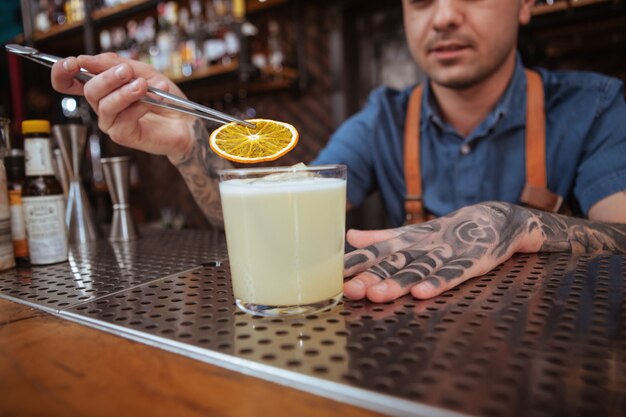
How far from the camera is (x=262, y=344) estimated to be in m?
0.58

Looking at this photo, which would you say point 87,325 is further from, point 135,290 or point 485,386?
point 485,386

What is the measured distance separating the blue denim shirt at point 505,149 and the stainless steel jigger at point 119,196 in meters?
0.79

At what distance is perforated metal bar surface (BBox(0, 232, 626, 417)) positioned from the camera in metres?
0.45

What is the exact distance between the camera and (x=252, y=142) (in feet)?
2.87

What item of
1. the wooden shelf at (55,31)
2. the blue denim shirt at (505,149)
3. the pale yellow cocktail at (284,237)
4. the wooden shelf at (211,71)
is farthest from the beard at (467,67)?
the wooden shelf at (55,31)

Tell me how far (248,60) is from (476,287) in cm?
276

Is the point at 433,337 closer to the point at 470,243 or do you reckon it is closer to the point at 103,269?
the point at 470,243

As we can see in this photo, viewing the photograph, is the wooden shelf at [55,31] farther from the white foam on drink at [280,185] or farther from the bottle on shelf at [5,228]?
the white foam on drink at [280,185]

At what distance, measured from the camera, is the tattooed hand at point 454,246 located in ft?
2.48

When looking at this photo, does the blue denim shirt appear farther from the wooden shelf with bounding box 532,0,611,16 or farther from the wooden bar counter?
the wooden bar counter

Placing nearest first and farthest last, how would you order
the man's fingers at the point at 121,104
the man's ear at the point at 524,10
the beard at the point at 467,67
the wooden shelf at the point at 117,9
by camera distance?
the man's fingers at the point at 121,104 → the beard at the point at 467,67 → the man's ear at the point at 524,10 → the wooden shelf at the point at 117,9

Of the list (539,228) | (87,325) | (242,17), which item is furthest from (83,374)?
(242,17)

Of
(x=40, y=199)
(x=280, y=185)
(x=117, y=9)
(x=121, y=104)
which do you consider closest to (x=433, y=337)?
(x=280, y=185)

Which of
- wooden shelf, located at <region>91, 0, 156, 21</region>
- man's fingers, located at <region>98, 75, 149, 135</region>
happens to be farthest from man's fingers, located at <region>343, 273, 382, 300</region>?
wooden shelf, located at <region>91, 0, 156, 21</region>
